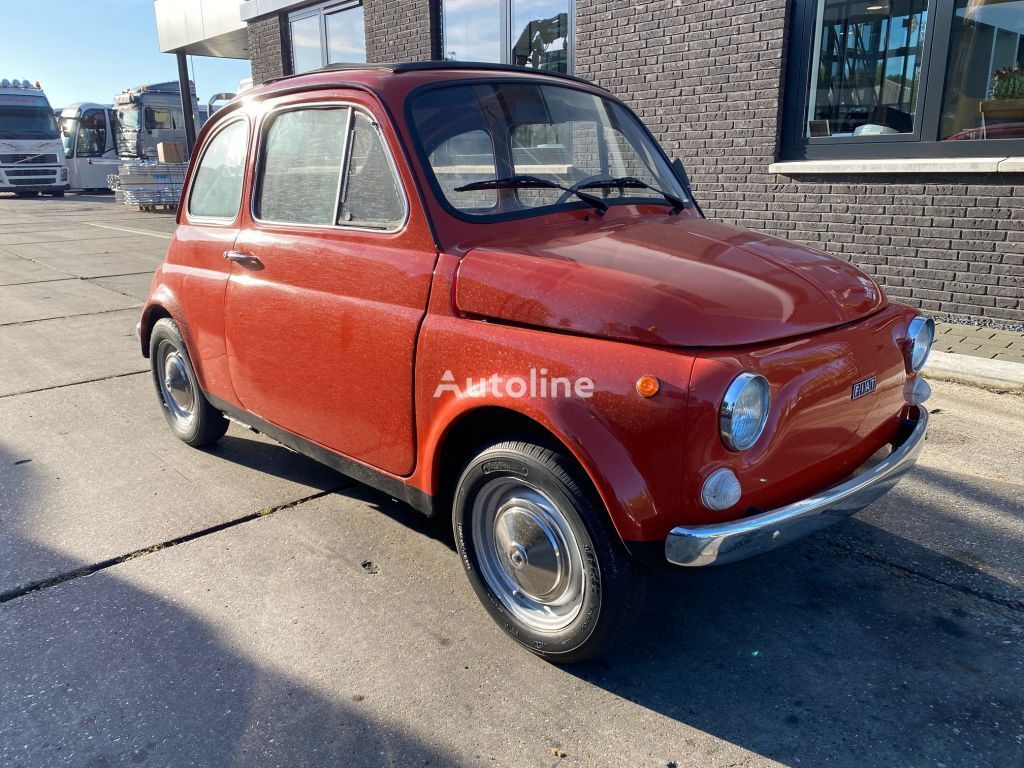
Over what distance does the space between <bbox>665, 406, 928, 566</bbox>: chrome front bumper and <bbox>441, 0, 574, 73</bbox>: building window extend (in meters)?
7.40

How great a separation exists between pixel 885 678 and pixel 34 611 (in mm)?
3016

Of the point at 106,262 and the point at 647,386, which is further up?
the point at 647,386

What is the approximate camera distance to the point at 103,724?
2.40 m

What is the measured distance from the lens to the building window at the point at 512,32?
360 inches

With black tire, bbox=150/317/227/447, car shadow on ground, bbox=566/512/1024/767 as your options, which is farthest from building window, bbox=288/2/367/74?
car shadow on ground, bbox=566/512/1024/767

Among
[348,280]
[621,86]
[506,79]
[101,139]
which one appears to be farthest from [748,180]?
[101,139]

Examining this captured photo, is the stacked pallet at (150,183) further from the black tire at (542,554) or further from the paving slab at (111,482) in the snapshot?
the black tire at (542,554)

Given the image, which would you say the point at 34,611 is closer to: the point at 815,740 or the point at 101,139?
the point at 815,740

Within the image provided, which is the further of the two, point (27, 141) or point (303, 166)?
point (27, 141)

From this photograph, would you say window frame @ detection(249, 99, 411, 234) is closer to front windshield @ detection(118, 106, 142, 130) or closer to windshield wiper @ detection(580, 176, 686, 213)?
windshield wiper @ detection(580, 176, 686, 213)

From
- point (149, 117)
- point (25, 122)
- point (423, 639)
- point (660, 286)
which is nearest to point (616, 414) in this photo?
point (660, 286)

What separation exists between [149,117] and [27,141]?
3.76 meters

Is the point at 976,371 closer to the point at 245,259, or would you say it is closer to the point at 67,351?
the point at 245,259

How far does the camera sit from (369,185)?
3.09m
